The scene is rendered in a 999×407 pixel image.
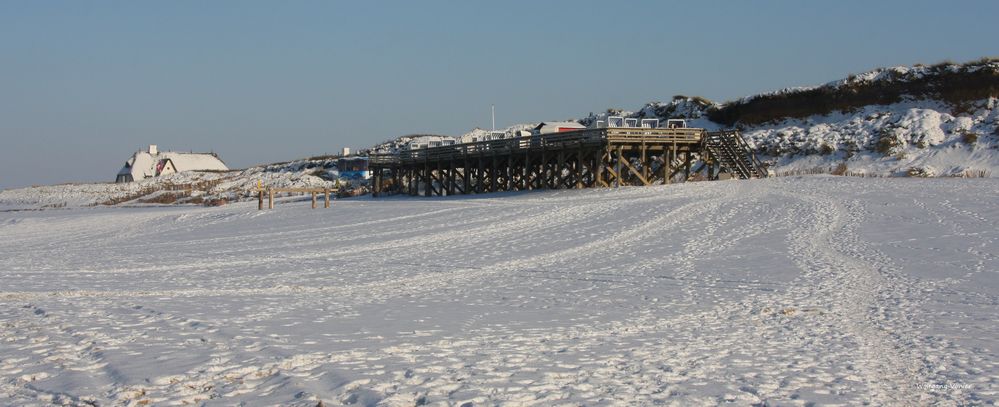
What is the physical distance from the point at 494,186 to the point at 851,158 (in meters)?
16.3

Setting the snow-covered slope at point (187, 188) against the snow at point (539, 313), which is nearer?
the snow at point (539, 313)

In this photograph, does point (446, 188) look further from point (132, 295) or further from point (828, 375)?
point (828, 375)

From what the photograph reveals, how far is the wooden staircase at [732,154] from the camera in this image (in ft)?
118

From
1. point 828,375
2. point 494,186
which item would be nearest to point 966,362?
point 828,375

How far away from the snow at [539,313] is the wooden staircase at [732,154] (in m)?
11.8

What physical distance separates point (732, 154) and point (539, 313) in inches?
1057

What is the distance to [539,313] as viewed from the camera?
11.3m

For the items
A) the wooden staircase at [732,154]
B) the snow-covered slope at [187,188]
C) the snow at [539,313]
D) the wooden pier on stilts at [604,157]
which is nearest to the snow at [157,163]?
the snow-covered slope at [187,188]

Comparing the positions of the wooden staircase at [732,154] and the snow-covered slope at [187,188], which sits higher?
the wooden staircase at [732,154]

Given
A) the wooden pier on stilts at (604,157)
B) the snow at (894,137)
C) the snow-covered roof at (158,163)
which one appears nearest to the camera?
the wooden pier on stilts at (604,157)

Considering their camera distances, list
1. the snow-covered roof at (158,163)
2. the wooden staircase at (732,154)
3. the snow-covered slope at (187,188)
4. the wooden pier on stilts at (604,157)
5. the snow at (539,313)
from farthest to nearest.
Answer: the snow-covered roof at (158,163) → the snow-covered slope at (187,188) → the wooden staircase at (732,154) → the wooden pier on stilts at (604,157) → the snow at (539,313)

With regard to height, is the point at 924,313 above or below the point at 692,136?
below

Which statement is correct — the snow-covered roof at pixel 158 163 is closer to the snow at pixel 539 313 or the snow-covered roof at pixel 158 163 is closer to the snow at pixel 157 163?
the snow at pixel 157 163

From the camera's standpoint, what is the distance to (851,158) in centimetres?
3859
